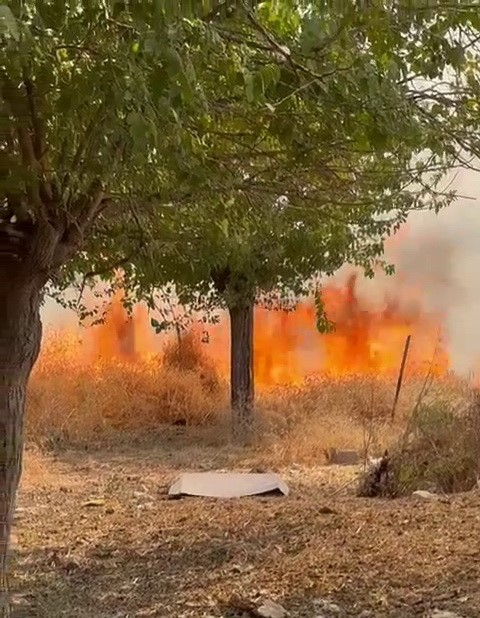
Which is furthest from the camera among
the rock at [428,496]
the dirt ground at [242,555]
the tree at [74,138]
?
the rock at [428,496]

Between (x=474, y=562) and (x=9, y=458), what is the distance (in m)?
1.56

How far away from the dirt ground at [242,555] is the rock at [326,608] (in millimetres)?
12

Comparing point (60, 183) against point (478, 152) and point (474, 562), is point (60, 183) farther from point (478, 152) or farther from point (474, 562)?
point (474, 562)

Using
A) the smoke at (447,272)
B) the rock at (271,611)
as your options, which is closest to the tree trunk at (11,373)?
the rock at (271,611)

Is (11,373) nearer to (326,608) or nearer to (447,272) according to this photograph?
(326,608)

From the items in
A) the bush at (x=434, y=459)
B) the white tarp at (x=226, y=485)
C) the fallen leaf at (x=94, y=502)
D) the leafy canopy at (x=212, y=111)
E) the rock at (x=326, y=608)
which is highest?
the leafy canopy at (x=212, y=111)

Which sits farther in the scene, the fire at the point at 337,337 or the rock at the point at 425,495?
the fire at the point at 337,337

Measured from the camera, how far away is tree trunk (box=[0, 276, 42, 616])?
250 cm

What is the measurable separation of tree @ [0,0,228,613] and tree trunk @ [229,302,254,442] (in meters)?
4.43

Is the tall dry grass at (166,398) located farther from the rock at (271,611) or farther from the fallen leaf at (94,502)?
the rock at (271,611)

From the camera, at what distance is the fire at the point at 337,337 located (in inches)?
297

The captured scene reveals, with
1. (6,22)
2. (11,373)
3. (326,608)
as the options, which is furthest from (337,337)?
(6,22)

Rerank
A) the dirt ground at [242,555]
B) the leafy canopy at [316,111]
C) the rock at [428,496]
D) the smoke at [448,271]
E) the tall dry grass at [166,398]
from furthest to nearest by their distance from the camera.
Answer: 1. the tall dry grass at [166,398]
2. the smoke at [448,271]
3. the rock at [428,496]
4. the dirt ground at [242,555]
5. the leafy canopy at [316,111]

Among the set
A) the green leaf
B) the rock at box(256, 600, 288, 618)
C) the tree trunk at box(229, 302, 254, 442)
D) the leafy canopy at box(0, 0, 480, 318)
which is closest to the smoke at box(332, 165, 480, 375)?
the tree trunk at box(229, 302, 254, 442)
